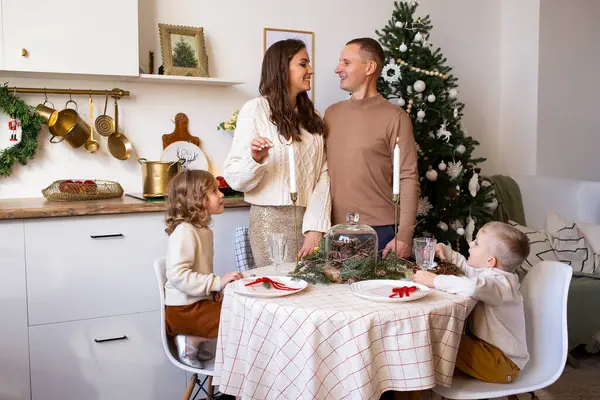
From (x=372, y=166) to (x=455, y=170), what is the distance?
1.05 m

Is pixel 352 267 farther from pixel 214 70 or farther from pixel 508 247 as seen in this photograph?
pixel 214 70

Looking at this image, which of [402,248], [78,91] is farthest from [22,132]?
[402,248]

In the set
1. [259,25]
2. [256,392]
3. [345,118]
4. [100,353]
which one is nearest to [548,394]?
[345,118]

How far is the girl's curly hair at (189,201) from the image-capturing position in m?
2.24

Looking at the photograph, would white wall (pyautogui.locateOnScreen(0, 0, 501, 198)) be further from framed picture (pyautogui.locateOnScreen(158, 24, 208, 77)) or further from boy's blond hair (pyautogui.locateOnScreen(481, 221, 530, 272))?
boy's blond hair (pyautogui.locateOnScreen(481, 221, 530, 272))

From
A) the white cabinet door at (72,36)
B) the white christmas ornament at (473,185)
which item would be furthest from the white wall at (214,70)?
the white christmas ornament at (473,185)

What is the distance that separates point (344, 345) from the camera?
167 cm

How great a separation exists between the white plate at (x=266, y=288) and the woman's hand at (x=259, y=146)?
0.54m

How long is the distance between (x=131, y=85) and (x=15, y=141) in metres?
0.63

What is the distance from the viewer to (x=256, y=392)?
5.80ft

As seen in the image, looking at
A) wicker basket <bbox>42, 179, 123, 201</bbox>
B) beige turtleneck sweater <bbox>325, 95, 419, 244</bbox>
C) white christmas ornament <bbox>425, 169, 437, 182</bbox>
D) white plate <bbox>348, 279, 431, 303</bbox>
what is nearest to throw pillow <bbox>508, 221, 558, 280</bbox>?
white christmas ornament <bbox>425, 169, 437, 182</bbox>

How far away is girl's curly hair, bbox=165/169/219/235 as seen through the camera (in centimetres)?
224

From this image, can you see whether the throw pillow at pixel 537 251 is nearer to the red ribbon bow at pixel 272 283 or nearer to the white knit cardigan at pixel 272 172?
the white knit cardigan at pixel 272 172

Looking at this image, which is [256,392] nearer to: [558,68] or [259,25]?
[259,25]
